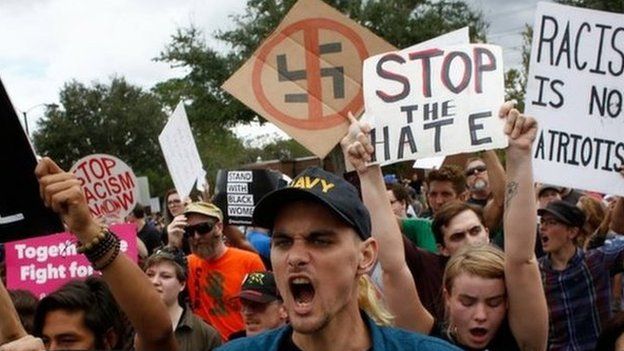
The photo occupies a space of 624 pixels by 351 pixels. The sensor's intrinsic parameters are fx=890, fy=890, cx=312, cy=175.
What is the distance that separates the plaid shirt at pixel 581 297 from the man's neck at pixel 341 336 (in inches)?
100

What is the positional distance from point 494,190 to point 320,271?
3.23 meters

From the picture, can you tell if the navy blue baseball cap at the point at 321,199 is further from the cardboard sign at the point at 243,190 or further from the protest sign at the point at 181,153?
the protest sign at the point at 181,153

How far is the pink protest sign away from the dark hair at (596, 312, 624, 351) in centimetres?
357

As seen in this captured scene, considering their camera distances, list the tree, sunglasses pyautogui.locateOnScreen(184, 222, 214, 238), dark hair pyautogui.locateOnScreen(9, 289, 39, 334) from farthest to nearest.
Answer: the tree → sunglasses pyautogui.locateOnScreen(184, 222, 214, 238) → dark hair pyautogui.locateOnScreen(9, 289, 39, 334)

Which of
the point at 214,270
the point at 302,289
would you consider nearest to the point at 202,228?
the point at 214,270

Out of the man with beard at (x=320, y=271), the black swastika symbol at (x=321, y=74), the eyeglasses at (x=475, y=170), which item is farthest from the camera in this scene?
the eyeglasses at (x=475, y=170)

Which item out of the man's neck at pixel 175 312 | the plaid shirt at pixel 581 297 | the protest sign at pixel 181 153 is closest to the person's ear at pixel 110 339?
the man's neck at pixel 175 312

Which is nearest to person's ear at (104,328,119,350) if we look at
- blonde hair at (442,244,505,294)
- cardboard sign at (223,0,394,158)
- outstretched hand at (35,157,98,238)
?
outstretched hand at (35,157,98,238)

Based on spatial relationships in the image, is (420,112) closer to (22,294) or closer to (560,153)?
(560,153)

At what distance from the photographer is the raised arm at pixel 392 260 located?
3535 millimetres

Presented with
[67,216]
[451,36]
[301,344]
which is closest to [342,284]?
[301,344]

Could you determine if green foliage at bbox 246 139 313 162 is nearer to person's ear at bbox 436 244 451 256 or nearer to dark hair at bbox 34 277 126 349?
person's ear at bbox 436 244 451 256

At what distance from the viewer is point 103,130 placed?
211 feet

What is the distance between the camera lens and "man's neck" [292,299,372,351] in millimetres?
2383
